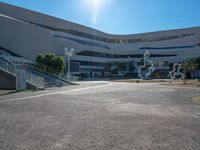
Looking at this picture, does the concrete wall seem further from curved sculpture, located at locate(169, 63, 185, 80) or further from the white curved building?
curved sculpture, located at locate(169, 63, 185, 80)

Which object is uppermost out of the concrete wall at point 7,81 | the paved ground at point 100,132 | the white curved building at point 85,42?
the white curved building at point 85,42

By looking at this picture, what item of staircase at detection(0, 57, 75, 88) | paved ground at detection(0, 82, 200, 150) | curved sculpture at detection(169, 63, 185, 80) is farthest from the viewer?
curved sculpture at detection(169, 63, 185, 80)

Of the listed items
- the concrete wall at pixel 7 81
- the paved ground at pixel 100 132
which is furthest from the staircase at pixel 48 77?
the paved ground at pixel 100 132

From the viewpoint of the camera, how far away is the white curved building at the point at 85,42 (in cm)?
5250

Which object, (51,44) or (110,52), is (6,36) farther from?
(110,52)

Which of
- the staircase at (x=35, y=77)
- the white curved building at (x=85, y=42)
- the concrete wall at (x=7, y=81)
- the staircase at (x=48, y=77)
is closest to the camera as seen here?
the staircase at (x=35, y=77)

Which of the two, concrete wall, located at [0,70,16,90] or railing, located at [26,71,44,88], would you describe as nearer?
concrete wall, located at [0,70,16,90]

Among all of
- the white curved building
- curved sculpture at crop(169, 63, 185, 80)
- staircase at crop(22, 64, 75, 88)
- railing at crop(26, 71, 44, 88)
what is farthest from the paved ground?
the white curved building

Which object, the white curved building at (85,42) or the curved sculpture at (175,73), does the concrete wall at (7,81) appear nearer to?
the white curved building at (85,42)

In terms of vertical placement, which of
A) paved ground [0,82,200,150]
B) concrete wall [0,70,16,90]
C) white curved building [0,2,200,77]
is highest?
white curved building [0,2,200,77]

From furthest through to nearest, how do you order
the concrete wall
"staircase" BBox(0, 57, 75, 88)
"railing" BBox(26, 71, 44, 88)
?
1. "railing" BBox(26, 71, 44, 88)
2. the concrete wall
3. "staircase" BBox(0, 57, 75, 88)

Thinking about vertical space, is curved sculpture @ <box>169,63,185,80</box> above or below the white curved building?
below

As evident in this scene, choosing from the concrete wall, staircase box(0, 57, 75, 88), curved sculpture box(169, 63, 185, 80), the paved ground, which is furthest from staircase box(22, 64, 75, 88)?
the paved ground

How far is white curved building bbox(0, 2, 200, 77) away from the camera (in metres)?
52.5
